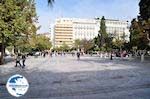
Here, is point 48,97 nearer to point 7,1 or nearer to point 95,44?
point 7,1

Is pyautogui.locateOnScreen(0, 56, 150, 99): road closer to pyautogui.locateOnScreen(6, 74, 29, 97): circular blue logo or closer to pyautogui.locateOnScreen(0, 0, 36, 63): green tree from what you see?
pyautogui.locateOnScreen(6, 74, 29, 97): circular blue logo

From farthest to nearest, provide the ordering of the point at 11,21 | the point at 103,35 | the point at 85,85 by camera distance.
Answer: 1. the point at 103,35
2. the point at 11,21
3. the point at 85,85

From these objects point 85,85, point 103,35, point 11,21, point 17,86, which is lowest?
point 85,85

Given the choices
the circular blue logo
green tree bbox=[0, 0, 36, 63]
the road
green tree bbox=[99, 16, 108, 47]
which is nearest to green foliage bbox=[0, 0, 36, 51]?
green tree bbox=[0, 0, 36, 63]

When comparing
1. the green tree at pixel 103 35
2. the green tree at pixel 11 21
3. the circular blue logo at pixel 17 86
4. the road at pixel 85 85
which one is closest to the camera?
the circular blue logo at pixel 17 86

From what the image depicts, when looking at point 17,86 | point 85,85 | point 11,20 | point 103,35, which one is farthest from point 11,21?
point 103,35

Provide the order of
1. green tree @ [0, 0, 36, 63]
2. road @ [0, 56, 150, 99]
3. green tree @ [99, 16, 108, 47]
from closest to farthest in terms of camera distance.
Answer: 1. road @ [0, 56, 150, 99]
2. green tree @ [0, 0, 36, 63]
3. green tree @ [99, 16, 108, 47]

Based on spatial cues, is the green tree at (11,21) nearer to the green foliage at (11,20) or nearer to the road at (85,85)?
the green foliage at (11,20)

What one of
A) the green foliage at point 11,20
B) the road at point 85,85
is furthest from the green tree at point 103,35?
the road at point 85,85

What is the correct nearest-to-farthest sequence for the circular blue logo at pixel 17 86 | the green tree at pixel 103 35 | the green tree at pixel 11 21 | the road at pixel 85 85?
the circular blue logo at pixel 17 86 → the road at pixel 85 85 → the green tree at pixel 11 21 → the green tree at pixel 103 35

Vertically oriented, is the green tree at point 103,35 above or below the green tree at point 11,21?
above

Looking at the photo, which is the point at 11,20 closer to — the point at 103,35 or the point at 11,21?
the point at 11,21

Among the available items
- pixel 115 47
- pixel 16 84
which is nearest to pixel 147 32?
pixel 16 84

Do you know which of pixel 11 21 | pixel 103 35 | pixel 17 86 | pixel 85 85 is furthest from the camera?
pixel 103 35
